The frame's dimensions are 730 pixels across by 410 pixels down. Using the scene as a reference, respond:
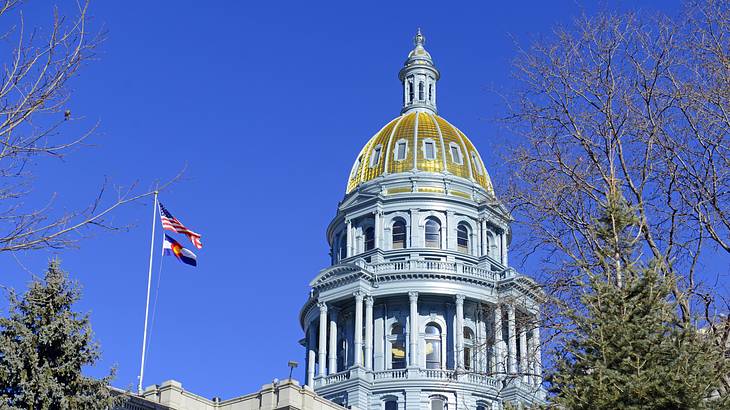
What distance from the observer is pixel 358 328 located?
253ft

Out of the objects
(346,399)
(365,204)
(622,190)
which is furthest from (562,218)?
(365,204)

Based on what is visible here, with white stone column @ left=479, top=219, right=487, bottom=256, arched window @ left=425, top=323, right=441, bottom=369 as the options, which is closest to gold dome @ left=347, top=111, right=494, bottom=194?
white stone column @ left=479, top=219, right=487, bottom=256

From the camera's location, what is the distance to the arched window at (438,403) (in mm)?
74688

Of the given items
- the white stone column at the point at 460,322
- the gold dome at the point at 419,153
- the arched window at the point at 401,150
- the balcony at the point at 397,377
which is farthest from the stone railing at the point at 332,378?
the arched window at the point at 401,150

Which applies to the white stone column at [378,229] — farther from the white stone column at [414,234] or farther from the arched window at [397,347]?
the arched window at [397,347]

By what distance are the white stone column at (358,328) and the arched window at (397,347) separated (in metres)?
2.62

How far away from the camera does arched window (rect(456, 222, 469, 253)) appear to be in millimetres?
83181

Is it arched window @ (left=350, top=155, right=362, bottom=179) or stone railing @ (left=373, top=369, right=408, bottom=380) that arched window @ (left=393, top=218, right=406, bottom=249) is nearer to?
arched window @ (left=350, top=155, right=362, bottom=179)

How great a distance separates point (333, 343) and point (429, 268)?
7.76 meters

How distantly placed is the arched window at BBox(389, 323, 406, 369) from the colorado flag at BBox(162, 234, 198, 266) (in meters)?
24.7

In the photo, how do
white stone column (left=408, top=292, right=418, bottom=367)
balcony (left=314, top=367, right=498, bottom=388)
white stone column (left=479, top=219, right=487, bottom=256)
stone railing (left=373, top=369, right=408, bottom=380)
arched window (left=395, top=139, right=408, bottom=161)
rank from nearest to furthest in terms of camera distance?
1. balcony (left=314, top=367, right=498, bottom=388)
2. stone railing (left=373, top=369, right=408, bottom=380)
3. white stone column (left=408, top=292, right=418, bottom=367)
4. white stone column (left=479, top=219, right=487, bottom=256)
5. arched window (left=395, top=139, right=408, bottom=161)

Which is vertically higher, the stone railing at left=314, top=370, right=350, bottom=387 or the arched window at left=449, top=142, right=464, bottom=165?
the arched window at left=449, top=142, right=464, bottom=165

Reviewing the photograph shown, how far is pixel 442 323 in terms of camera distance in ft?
260

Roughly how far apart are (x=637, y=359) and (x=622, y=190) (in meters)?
4.14
